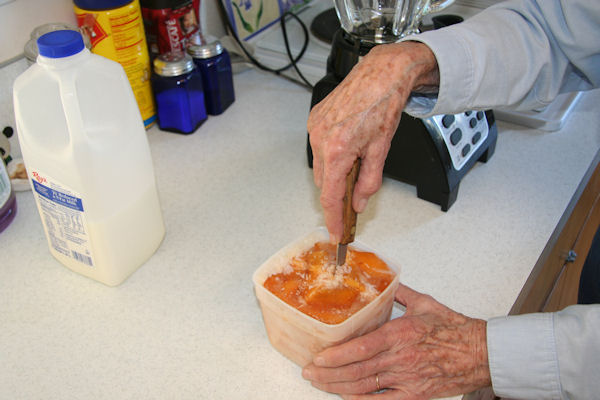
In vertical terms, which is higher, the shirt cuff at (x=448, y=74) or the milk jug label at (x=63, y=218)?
the shirt cuff at (x=448, y=74)

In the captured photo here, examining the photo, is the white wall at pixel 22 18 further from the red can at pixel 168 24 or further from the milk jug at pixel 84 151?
the milk jug at pixel 84 151

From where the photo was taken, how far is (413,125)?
88 centimetres

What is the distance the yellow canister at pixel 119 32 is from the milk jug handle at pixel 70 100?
0.32 meters

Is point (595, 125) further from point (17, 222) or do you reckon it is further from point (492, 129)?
point (17, 222)

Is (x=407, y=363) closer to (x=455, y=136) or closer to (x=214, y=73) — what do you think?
(x=455, y=136)

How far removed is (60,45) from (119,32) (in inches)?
13.2

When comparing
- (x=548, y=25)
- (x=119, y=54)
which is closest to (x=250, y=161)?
(x=119, y=54)

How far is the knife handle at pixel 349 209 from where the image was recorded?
63 centimetres

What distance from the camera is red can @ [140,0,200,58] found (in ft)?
3.42

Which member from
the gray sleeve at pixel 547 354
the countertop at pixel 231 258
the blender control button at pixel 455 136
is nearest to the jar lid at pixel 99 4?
the countertop at pixel 231 258

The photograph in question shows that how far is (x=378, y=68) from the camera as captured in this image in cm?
66

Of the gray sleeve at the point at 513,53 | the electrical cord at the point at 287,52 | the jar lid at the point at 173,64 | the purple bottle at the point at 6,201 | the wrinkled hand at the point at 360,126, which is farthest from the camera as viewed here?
the electrical cord at the point at 287,52

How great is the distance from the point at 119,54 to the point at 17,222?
1.11ft

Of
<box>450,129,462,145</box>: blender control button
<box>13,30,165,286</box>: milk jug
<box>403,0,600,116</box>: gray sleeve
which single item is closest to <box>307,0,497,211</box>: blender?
<box>450,129,462,145</box>: blender control button
